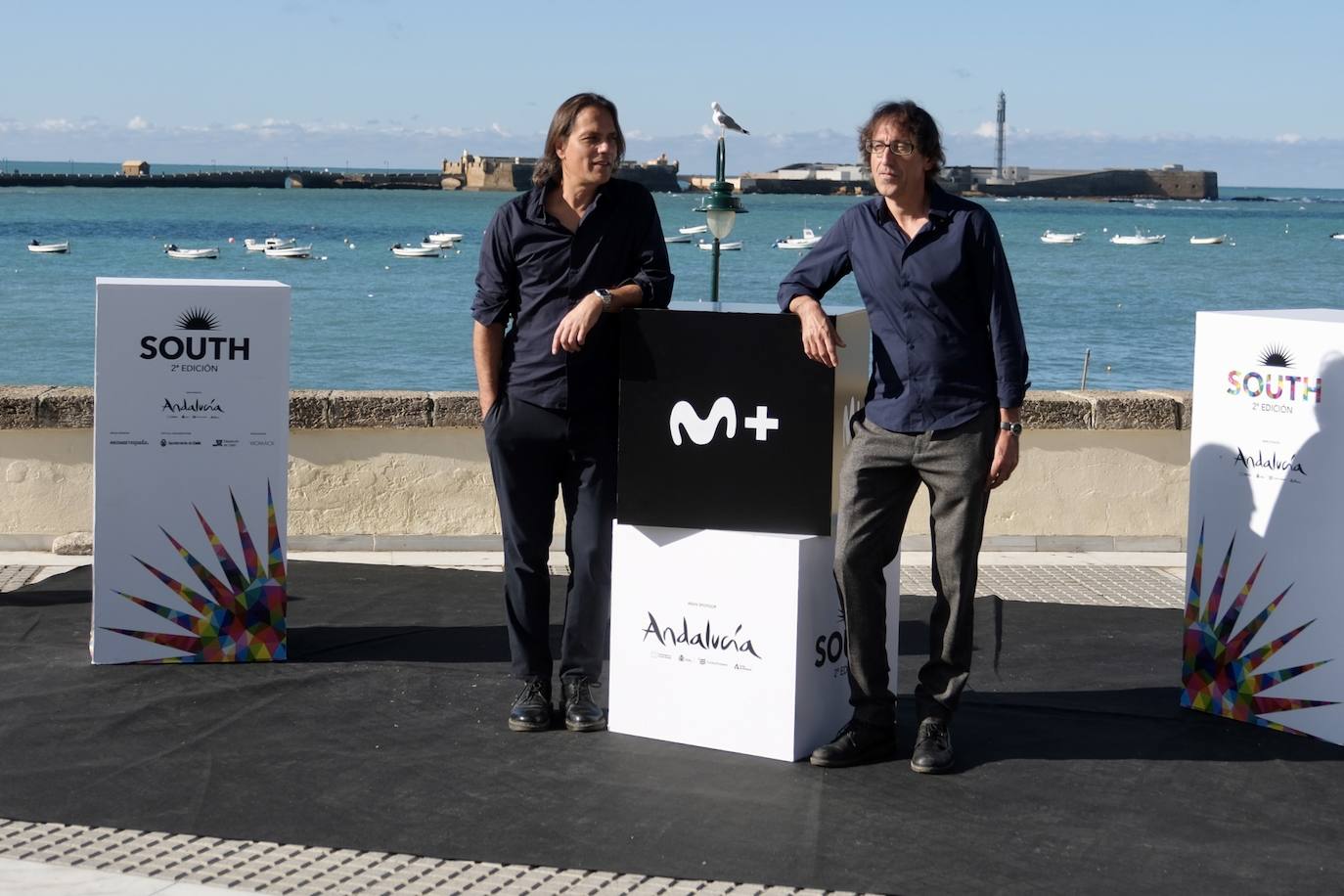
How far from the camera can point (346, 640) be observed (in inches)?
237

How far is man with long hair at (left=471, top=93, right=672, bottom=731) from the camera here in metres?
4.81

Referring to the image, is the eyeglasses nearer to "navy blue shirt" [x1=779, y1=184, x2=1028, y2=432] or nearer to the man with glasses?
the man with glasses

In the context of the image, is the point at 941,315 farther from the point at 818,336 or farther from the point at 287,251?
the point at 287,251

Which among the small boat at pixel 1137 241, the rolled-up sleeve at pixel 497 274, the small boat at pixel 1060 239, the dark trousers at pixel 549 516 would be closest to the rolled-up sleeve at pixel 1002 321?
the dark trousers at pixel 549 516

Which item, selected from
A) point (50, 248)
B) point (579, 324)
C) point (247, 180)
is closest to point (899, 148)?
point (579, 324)

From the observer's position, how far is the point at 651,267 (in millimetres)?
4906

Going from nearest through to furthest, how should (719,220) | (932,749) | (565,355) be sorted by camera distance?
(932,749)
(565,355)
(719,220)

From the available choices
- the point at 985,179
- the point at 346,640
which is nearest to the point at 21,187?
the point at 985,179

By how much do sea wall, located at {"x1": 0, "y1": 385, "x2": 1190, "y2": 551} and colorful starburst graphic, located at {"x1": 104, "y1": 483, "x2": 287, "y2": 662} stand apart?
6.40 ft

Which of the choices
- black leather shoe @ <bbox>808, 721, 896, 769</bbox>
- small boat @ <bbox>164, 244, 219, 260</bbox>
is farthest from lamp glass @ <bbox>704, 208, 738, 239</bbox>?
small boat @ <bbox>164, 244, 219, 260</bbox>

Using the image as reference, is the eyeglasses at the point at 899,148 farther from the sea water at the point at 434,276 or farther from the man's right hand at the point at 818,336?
the sea water at the point at 434,276

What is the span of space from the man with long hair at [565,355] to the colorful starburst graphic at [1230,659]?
1901 mm

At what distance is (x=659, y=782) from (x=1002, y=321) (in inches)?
61.1

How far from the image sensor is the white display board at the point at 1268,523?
15.9 feet
